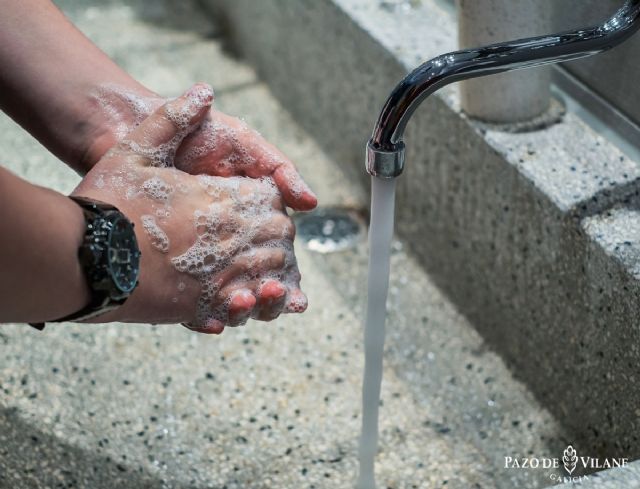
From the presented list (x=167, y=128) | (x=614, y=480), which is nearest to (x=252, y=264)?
(x=167, y=128)

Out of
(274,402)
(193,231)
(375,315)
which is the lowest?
(274,402)

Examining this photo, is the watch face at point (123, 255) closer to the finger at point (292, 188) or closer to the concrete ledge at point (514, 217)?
the finger at point (292, 188)

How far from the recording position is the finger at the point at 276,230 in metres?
0.88

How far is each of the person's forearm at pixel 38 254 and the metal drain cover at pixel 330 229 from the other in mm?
633

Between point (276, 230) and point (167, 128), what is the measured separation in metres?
0.14

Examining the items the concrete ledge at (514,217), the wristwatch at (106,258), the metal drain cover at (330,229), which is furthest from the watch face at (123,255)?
the metal drain cover at (330,229)

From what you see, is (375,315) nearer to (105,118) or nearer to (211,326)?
(211,326)

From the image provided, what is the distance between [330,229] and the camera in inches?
51.6

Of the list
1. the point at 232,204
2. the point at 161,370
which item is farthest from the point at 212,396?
the point at 232,204

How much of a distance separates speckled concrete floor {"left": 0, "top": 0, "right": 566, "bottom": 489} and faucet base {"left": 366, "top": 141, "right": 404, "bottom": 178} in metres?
0.34

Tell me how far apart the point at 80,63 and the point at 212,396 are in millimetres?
390

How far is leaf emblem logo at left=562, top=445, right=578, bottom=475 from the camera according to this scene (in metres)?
0.96

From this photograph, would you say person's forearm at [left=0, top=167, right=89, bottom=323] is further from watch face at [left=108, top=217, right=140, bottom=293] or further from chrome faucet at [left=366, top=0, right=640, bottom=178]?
chrome faucet at [left=366, top=0, right=640, bottom=178]

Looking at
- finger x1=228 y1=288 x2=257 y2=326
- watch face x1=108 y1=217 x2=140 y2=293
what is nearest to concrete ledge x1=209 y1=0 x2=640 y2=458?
finger x1=228 y1=288 x2=257 y2=326
